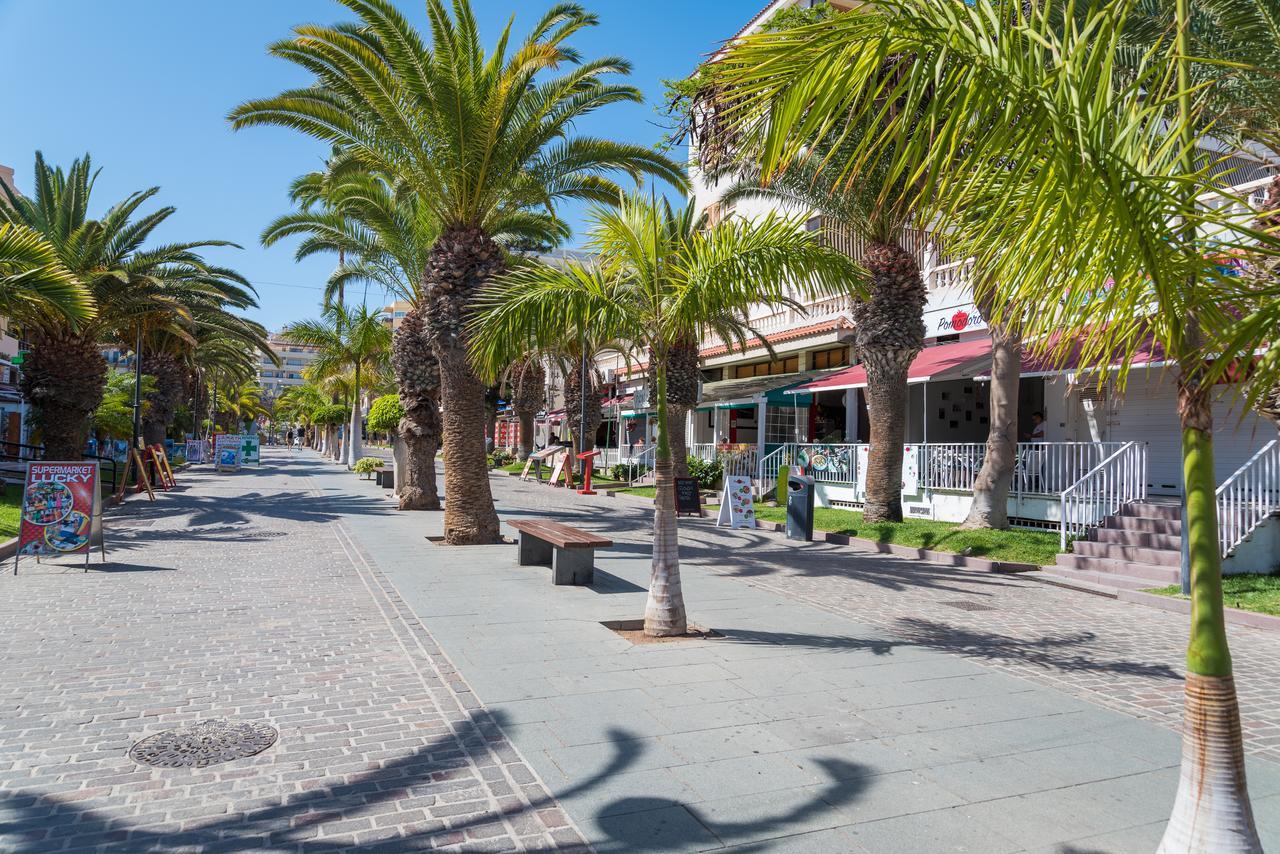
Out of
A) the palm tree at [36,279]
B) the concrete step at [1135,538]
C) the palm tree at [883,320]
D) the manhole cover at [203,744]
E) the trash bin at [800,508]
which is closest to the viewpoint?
the manhole cover at [203,744]

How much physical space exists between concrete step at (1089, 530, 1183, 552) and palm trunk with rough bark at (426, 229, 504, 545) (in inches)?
362

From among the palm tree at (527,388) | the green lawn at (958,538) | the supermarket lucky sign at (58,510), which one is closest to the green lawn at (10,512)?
the supermarket lucky sign at (58,510)

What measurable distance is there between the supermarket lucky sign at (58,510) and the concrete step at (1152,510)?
47.3 ft

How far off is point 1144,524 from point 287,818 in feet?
40.3

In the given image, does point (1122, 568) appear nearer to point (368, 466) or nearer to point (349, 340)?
point (368, 466)

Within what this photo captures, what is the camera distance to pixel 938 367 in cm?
1783

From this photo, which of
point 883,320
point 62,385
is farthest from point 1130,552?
point 62,385

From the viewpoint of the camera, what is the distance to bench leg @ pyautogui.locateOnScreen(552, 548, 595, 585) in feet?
32.5

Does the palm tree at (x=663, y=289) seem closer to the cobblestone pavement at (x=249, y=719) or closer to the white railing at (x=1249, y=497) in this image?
the cobblestone pavement at (x=249, y=719)

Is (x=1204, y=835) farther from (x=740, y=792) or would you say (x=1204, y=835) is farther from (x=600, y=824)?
(x=600, y=824)

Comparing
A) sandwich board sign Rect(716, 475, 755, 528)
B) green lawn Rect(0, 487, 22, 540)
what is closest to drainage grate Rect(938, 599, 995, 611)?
sandwich board sign Rect(716, 475, 755, 528)

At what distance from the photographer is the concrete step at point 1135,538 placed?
1158cm

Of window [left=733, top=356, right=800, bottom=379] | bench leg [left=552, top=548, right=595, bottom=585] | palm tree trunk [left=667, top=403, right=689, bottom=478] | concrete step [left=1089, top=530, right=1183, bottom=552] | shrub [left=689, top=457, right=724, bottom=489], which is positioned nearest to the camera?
bench leg [left=552, top=548, right=595, bottom=585]

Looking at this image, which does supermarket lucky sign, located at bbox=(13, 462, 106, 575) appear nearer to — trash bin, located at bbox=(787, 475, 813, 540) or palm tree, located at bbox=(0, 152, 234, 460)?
palm tree, located at bbox=(0, 152, 234, 460)
